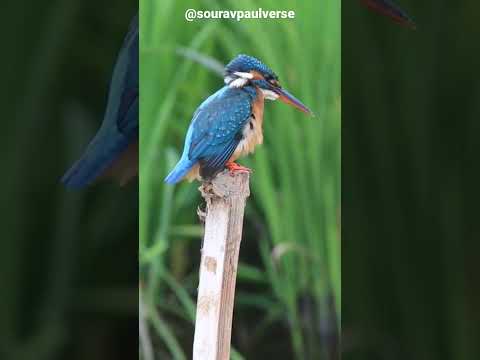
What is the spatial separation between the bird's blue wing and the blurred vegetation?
0.11 feet

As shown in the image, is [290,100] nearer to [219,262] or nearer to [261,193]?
[261,193]

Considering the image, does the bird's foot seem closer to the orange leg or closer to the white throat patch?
the orange leg

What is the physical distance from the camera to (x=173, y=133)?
1.87 metres

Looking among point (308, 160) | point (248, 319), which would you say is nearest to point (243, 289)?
point (248, 319)

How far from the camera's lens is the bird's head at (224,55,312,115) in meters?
1.86

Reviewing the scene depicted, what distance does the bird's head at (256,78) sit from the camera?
1858 millimetres

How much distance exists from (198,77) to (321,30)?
27cm

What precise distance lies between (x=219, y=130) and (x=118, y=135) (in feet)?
0.77

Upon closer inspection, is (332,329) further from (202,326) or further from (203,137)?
(203,137)

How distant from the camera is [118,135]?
1.94 meters

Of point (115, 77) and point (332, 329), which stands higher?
point (115, 77)
